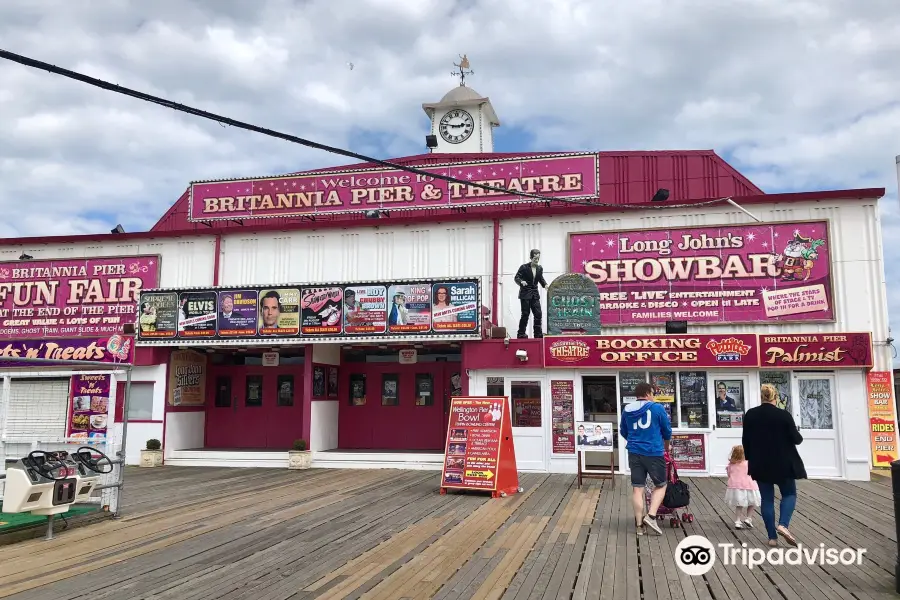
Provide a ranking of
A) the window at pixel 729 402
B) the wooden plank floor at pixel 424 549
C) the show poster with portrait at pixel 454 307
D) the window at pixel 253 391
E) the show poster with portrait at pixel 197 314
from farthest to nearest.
Result: the window at pixel 253 391 < the show poster with portrait at pixel 197 314 < the show poster with portrait at pixel 454 307 < the window at pixel 729 402 < the wooden plank floor at pixel 424 549

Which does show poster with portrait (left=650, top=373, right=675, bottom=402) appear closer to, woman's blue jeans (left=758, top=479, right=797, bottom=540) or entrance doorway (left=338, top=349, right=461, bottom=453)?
entrance doorway (left=338, top=349, right=461, bottom=453)

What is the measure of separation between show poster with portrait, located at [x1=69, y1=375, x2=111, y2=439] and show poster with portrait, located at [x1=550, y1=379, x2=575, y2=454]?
1056cm

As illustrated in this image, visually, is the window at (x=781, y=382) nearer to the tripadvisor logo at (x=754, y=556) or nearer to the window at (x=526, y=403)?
the window at (x=526, y=403)

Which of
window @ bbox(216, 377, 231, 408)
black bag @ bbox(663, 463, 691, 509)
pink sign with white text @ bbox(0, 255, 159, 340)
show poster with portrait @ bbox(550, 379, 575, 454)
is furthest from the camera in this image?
pink sign with white text @ bbox(0, 255, 159, 340)

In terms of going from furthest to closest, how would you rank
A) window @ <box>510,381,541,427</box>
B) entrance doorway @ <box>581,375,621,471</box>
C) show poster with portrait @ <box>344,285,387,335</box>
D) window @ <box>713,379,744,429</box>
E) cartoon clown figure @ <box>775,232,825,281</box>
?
show poster with portrait @ <box>344,285,387,335</box> → cartoon clown figure @ <box>775,232,825,281</box> → window @ <box>510,381,541,427</box> → entrance doorway @ <box>581,375,621,471</box> → window @ <box>713,379,744,429</box>

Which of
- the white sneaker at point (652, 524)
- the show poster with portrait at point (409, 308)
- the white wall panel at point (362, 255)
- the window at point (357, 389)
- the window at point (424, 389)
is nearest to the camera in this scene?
the white sneaker at point (652, 524)

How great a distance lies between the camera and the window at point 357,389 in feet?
61.8

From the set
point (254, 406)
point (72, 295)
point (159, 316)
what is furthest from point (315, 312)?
point (72, 295)

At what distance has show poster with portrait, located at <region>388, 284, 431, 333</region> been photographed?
52.1 ft

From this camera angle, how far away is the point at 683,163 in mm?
22547

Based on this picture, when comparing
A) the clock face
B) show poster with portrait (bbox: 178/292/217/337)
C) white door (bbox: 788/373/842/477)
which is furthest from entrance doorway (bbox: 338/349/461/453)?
the clock face

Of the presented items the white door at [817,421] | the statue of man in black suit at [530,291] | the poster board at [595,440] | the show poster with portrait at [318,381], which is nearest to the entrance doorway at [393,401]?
the show poster with portrait at [318,381]

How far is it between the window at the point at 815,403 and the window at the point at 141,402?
15.3m

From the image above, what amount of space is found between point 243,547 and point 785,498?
606 centimetres
